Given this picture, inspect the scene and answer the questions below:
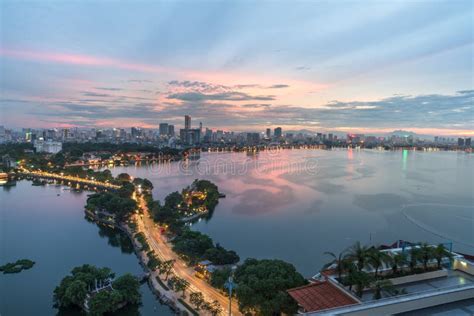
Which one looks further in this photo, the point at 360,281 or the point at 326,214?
the point at 326,214

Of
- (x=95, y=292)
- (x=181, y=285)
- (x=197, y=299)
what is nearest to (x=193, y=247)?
(x=181, y=285)

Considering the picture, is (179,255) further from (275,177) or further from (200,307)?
(275,177)

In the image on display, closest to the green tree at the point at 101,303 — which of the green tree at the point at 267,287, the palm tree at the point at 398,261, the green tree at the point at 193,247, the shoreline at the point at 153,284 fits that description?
the shoreline at the point at 153,284

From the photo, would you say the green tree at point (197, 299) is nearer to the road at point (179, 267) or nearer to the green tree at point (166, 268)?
the road at point (179, 267)

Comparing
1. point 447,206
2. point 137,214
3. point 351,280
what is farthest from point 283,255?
point 447,206

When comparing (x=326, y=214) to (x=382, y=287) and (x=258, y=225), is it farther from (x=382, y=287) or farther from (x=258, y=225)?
(x=382, y=287)

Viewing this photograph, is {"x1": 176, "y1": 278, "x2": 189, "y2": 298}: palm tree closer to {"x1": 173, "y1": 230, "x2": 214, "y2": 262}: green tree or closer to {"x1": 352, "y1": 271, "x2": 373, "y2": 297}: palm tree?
{"x1": 173, "y1": 230, "x2": 214, "y2": 262}: green tree
